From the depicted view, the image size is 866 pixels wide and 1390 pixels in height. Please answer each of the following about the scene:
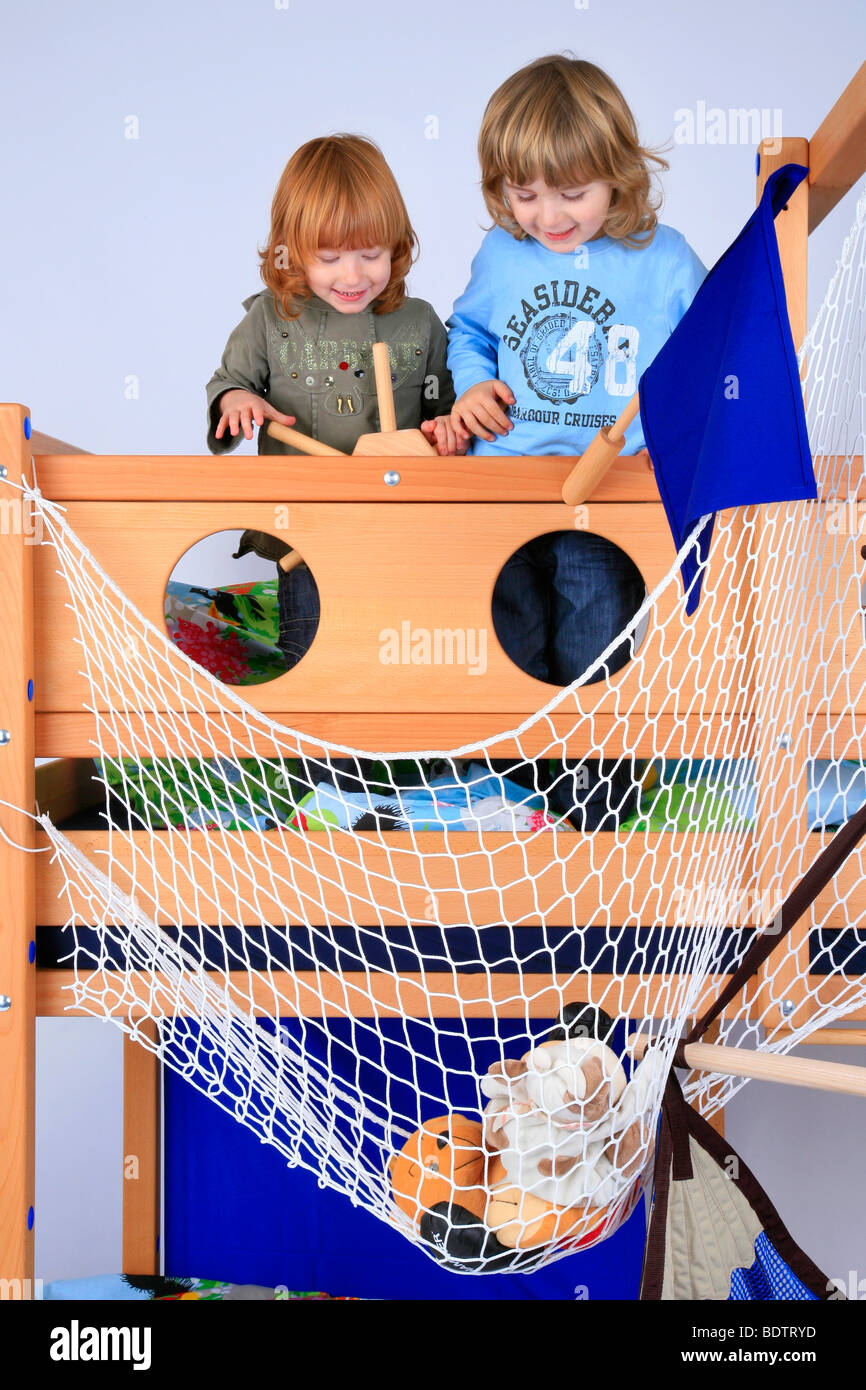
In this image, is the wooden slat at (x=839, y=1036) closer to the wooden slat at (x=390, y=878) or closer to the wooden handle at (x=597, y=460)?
the wooden slat at (x=390, y=878)

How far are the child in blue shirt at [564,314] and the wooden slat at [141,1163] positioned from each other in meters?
0.71

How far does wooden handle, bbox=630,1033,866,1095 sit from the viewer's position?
0.67 m

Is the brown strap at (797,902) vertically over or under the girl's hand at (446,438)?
under

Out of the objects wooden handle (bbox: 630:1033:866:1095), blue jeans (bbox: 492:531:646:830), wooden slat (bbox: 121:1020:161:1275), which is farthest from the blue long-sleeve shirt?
wooden slat (bbox: 121:1020:161:1275)

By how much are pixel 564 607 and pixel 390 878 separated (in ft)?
1.27

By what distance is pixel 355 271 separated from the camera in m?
1.32

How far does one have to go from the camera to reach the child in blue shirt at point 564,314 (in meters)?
1.19

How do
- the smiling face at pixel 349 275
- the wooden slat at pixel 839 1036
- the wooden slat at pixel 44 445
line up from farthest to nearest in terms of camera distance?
the smiling face at pixel 349 275, the wooden slat at pixel 44 445, the wooden slat at pixel 839 1036

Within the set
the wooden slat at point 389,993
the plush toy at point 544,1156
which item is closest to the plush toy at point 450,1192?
the plush toy at point 544,1156

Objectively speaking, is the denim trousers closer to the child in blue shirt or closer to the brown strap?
the child in blue shirt

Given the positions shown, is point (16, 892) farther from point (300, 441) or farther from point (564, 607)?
point (564, 607)

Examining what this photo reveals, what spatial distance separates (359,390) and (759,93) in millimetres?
977

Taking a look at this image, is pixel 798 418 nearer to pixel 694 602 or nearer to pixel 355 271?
pixel 694 602

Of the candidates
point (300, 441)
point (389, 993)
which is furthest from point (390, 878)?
point (300, 441)
